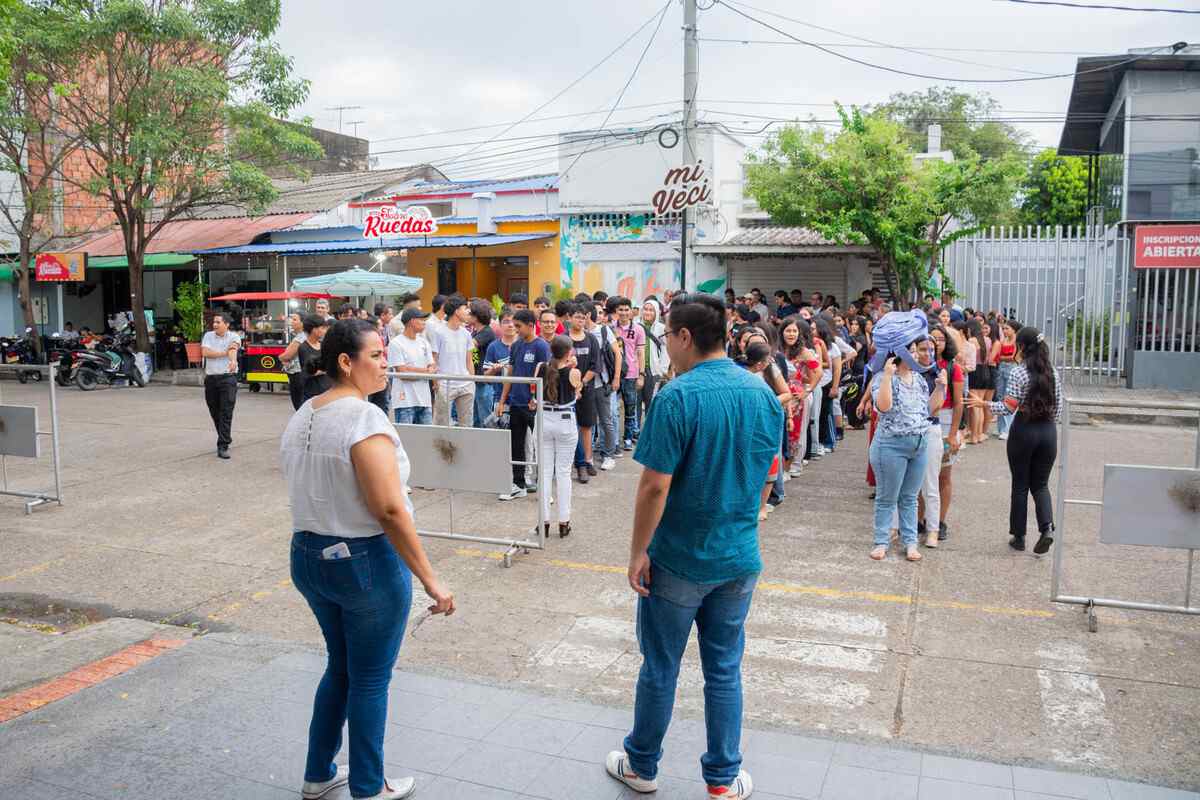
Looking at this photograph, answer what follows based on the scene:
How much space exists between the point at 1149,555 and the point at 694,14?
12.7 m

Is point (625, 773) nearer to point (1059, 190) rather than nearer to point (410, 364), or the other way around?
point (410, 364)

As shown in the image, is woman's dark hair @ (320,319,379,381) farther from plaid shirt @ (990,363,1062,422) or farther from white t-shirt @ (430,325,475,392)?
white t-shirt @ (430,325,475,392)

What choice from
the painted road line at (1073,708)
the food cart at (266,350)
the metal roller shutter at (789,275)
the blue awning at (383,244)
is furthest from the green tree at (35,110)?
the painted road line at (1073,708)

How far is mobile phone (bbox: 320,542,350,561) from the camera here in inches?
124

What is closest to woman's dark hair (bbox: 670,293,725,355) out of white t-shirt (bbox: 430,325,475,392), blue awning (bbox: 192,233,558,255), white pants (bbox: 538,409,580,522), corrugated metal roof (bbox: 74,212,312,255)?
white pants (bbox: 538,409,580,522)

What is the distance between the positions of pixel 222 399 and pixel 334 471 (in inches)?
337

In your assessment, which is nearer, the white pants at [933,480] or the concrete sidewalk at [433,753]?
the concrete sidewalk at [433,753]

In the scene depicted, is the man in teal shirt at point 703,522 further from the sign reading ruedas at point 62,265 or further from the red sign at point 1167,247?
the sign reading ruedas at point 62,265

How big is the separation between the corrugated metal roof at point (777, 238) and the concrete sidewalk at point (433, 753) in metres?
18.2

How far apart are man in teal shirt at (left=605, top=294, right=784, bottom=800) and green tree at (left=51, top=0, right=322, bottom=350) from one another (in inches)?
728

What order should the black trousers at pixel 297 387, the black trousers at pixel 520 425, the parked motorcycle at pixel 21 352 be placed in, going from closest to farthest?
the black trousers at pixel 520 425 < the black trousers at pixel 297 387 < the parked motorcycle at pixel 21 352

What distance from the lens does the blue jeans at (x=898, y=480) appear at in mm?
6918

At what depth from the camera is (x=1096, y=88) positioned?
1964 centimetres

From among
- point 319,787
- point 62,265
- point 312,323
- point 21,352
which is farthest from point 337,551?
point 62,265
